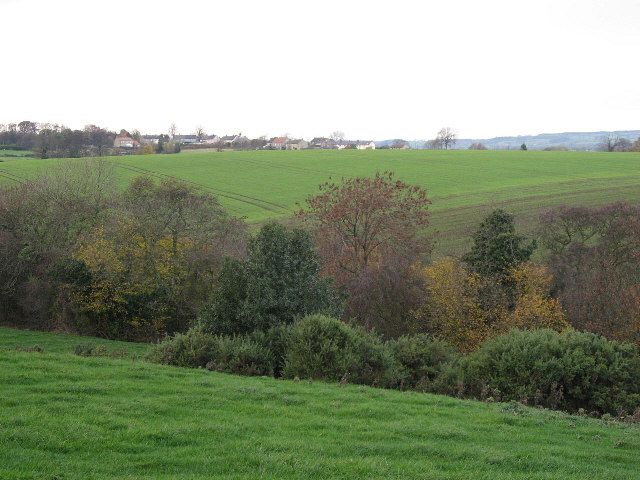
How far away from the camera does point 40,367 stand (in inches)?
523

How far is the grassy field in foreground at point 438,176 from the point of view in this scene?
219 feet

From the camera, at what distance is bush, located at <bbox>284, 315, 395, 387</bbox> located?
54.8ft

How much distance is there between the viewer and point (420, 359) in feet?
62.4

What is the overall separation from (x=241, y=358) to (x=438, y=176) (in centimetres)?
7197

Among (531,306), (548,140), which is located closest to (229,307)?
(531,306)

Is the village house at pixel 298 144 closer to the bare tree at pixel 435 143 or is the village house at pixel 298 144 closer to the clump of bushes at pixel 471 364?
the bare tree at pixel 435 143

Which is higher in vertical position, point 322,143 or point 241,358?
point 322,143

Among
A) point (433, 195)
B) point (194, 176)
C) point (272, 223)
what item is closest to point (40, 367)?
point (272, 223)

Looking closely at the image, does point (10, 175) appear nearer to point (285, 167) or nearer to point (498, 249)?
point (285, 167)

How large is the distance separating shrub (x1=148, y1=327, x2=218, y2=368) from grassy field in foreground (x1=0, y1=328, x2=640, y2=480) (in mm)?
2942

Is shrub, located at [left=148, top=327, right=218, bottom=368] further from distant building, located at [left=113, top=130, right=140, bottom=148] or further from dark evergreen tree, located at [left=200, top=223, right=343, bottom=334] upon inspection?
distant building, located at [left=113, top=130, right=140, bottom=148]

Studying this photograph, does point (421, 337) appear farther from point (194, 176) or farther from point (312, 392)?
point (194, 176)

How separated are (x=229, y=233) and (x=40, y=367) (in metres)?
28.9

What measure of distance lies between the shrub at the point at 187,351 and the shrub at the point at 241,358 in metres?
0.22
